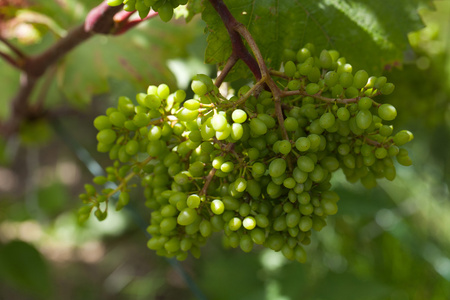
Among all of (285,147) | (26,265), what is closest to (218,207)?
(285,147)

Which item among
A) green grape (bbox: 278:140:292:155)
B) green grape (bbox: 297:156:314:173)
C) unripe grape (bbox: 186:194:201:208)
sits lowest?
unripe grape (bbox: 186:194:201:208)

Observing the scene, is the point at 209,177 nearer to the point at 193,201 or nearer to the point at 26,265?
the point at 193,201

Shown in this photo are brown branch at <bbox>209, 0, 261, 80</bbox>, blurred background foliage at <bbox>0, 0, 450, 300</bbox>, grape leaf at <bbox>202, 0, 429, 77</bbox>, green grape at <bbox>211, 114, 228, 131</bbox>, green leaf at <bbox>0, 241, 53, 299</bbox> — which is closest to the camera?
green grape at <bbox>211, 114, 228, 131</bbox>

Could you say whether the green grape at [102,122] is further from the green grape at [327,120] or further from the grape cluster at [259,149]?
the green grape at [327,120]

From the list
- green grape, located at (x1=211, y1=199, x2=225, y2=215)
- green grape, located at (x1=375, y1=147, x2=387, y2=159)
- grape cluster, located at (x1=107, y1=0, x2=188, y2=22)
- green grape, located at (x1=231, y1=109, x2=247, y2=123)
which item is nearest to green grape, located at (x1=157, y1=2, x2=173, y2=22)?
grape cluster, located at (x1=107, y1=0, x2=188, y2=22)

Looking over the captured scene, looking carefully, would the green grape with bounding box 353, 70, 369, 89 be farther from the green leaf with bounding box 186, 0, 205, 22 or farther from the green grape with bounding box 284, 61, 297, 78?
Answer: the green leaf with bounding box 186, 0, 205, 22

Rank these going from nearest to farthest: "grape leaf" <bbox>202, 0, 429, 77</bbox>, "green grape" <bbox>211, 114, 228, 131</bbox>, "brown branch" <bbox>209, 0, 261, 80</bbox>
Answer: "green grape" <bbox>211, 114, 228, 131</bbox> → "brown branch" <bbox>209, 0, 261, 80</bbox> → "grape leaf" <bbox>202, 0, 429, 77</bbox>
